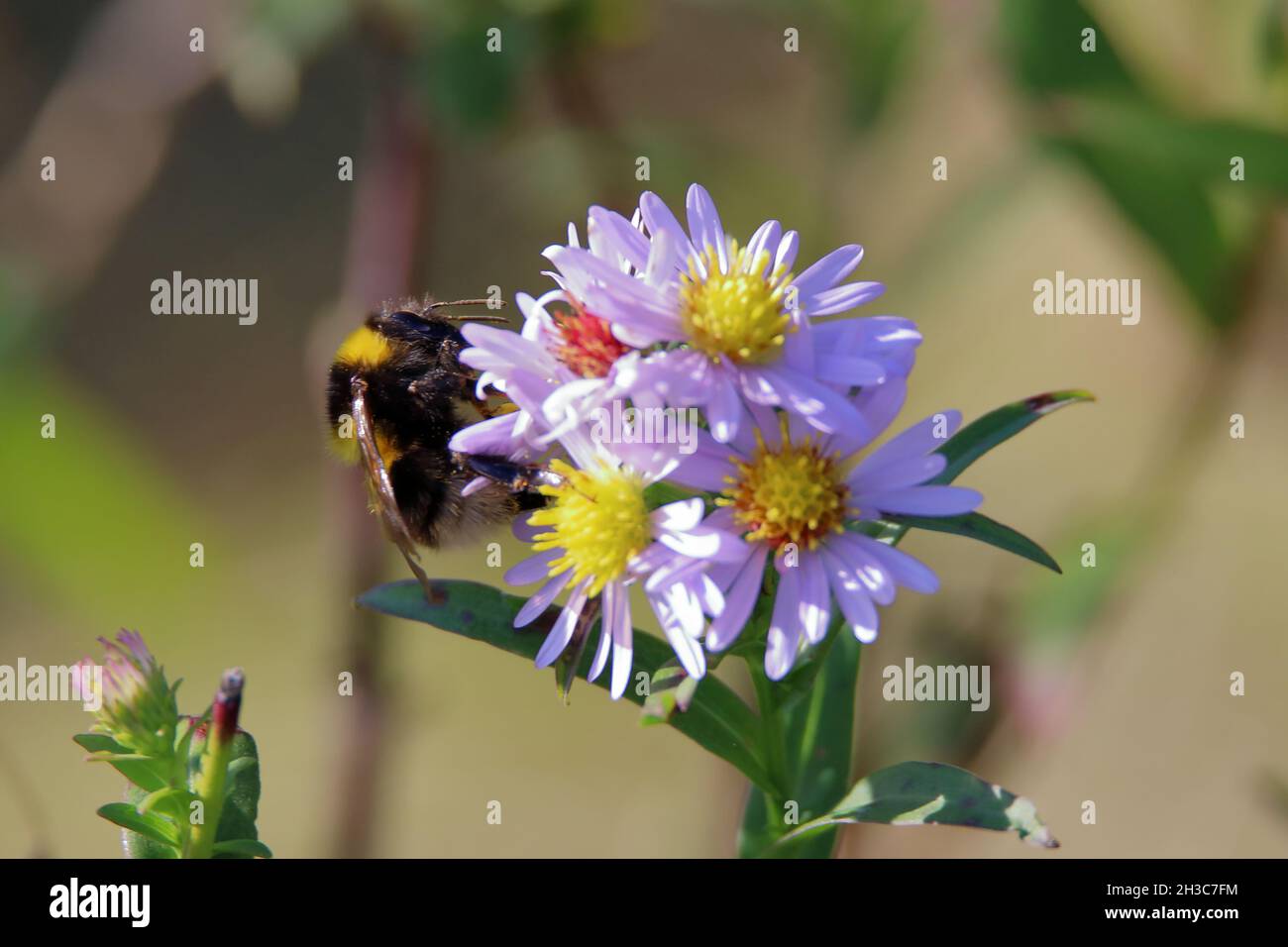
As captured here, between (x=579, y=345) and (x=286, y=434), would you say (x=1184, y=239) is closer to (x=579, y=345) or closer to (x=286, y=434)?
(x=579, y=345)

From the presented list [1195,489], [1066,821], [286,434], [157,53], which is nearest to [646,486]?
[157,53]

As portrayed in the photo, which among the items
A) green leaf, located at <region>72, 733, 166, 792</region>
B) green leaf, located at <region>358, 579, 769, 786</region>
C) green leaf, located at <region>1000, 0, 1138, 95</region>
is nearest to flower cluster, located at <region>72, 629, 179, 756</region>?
green leaf, located at <region>72, 733, 166, 792</region>

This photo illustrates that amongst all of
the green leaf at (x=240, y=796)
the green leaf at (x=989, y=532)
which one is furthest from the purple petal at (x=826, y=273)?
the green leaf at (x=240, y=796)

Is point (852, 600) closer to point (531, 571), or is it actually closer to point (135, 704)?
point (531, 571)

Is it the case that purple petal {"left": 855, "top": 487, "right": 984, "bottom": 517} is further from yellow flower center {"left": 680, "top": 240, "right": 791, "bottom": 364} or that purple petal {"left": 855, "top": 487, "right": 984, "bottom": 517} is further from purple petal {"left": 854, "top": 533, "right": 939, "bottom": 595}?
yellow flower center {"left": 680, "top": 240, "right": 791, "bottom": 364}

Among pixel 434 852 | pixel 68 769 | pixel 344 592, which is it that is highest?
pixel 344 592
